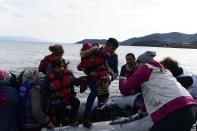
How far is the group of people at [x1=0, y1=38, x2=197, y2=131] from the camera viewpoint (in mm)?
4594

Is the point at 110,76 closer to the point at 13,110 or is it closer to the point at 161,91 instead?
the point at 13,110

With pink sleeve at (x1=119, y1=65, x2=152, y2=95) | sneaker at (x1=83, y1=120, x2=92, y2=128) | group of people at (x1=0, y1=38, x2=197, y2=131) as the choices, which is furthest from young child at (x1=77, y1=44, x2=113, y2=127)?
pink sleeve at (x1=119, y1=65, x2=152, y2=95)

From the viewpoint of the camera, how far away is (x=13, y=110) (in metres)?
5.65

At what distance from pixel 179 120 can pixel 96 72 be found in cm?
278

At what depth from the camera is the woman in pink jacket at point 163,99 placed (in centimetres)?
452

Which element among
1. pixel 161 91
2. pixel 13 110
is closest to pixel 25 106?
pixel 13 110

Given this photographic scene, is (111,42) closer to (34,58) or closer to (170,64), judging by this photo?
(170,64)

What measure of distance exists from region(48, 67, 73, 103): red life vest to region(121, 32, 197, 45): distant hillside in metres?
138

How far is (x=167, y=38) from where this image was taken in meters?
154

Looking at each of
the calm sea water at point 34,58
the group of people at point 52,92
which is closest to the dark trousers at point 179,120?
the group of people at point 52,92

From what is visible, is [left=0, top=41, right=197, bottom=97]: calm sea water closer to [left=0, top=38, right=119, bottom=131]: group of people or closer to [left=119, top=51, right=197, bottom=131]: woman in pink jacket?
[left=0, top=38, right=119, bottom=131]: group of people

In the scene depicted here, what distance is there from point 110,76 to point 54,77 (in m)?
1.50

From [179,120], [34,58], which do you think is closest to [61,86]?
[179,120]

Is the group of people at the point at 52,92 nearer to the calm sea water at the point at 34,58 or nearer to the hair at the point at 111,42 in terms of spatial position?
the hair at the point at 111,42
